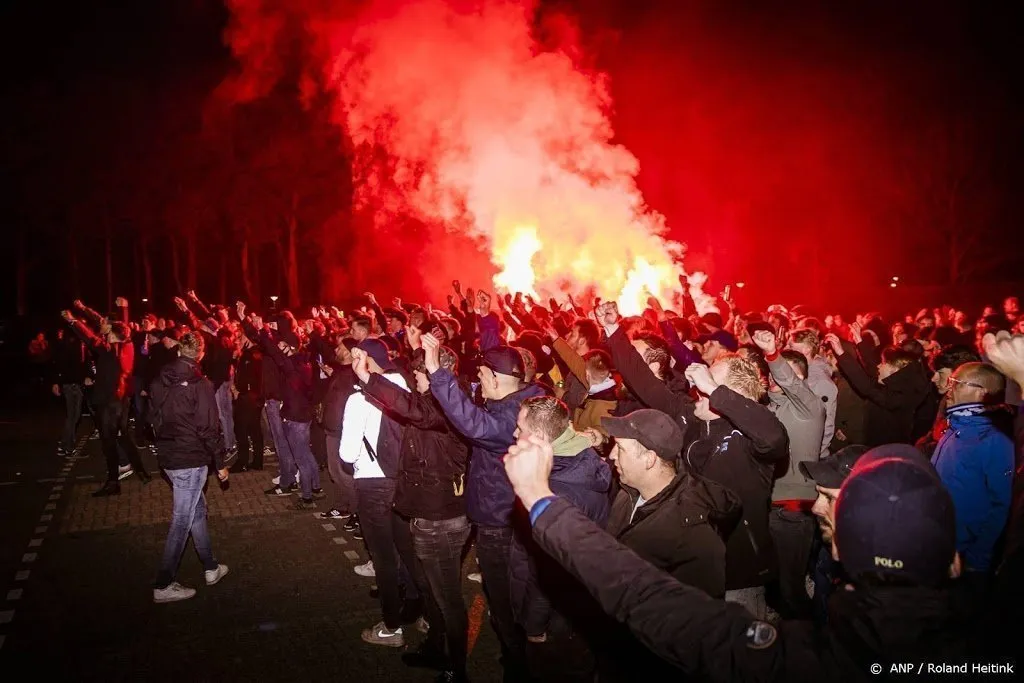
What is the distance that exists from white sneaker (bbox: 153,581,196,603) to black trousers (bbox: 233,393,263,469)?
5206mm

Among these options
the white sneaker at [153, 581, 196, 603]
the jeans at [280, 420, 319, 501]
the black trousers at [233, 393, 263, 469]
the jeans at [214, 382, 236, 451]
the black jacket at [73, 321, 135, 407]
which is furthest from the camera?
the jeans at [214, 382, 236, 451]

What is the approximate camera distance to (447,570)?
4.86 m

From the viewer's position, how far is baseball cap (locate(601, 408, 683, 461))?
336 centimetres

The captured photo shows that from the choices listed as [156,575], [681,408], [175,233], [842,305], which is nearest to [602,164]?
[681,408]

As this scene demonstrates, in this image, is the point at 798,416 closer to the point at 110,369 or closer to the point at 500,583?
the point at 500,583

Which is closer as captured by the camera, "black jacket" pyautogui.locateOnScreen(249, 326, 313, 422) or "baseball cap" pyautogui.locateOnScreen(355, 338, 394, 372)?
"baseball cap" pyautogui.locateOnScreen(355, 338, 394, 372)

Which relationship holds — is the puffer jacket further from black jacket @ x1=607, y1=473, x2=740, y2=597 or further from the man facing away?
the man facing away

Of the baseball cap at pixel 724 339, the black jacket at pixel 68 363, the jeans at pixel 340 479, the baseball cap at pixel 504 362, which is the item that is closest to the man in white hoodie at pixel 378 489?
the baseball cap at pixel 504 362

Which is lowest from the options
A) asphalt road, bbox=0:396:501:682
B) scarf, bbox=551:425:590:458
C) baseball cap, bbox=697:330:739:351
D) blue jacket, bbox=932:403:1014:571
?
asphalt road, bbox=0:396:501:682

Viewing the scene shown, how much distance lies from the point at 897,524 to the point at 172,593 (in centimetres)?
644

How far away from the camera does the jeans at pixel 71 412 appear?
42.8 feet

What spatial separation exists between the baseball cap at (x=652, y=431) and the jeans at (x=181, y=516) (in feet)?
15.6

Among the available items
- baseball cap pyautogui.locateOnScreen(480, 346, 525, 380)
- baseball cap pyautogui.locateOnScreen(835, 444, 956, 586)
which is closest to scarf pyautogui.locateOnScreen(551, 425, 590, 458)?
baseball cap pyautogui.locateOnScreen(480, 346, 525, 380)

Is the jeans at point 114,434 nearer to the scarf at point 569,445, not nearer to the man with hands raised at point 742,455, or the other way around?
the scarf at point 569,445
